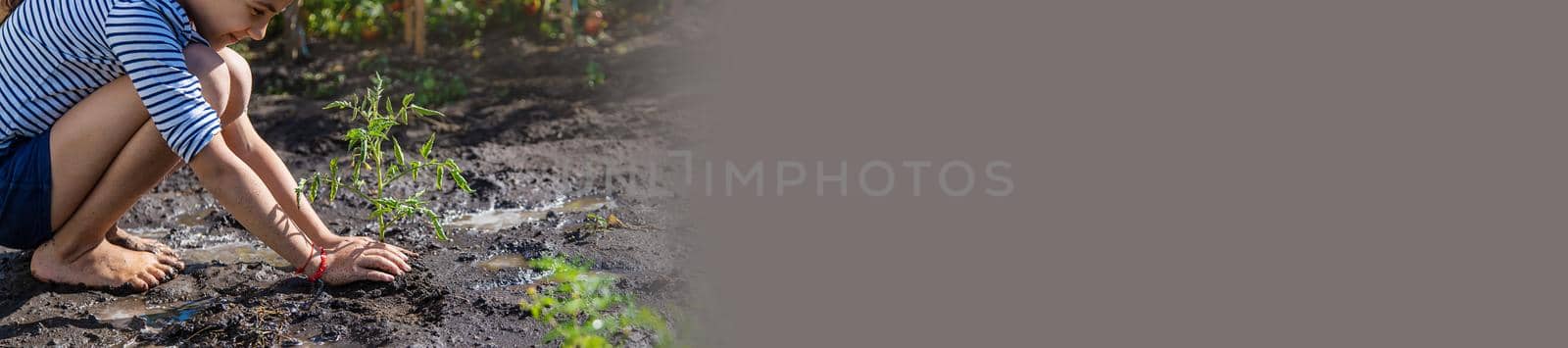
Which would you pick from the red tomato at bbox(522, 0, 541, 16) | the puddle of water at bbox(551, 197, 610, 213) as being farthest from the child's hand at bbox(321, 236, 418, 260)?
the red tomato at bbox(522, 0, 541, 16)

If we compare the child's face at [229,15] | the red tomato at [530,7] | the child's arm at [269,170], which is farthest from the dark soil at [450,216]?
the child's face at [229,15]

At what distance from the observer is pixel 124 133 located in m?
2.61

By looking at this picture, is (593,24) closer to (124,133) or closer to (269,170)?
(269,170)

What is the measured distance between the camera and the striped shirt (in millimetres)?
2428

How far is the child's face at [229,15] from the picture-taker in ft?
8.34

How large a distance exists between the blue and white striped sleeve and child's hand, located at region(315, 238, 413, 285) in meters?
0.41

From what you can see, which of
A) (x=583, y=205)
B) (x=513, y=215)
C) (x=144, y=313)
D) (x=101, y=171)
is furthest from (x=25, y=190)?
(x=583, y=205)

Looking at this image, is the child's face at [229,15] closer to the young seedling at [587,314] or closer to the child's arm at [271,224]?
the child's arm at [271,224]

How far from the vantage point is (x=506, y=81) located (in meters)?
5.25

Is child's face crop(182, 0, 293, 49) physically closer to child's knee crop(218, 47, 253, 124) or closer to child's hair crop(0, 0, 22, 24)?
child's knee crop(218, 47, 253, 124)

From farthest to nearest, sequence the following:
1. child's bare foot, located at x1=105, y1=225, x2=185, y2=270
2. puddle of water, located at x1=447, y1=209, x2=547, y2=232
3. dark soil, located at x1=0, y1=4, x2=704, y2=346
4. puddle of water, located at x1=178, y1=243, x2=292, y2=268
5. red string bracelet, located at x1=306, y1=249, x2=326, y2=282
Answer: puddle of water, located at x1=447, y1=209, x2=547, y2=232, puddle of water, located at x1=178, y1=243, x2=292, y2=268, child's bare foot, located at x1=105, y1=225, x2=185, y2=270, red string bracelet, located at x1=306, y1=249, x2=326, y2=282, dark soil, located at x1=0, y1=4, x2=704, y2=346

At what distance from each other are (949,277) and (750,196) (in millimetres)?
948

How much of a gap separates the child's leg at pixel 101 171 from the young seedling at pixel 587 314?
75 centimetres

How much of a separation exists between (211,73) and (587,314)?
84cm
